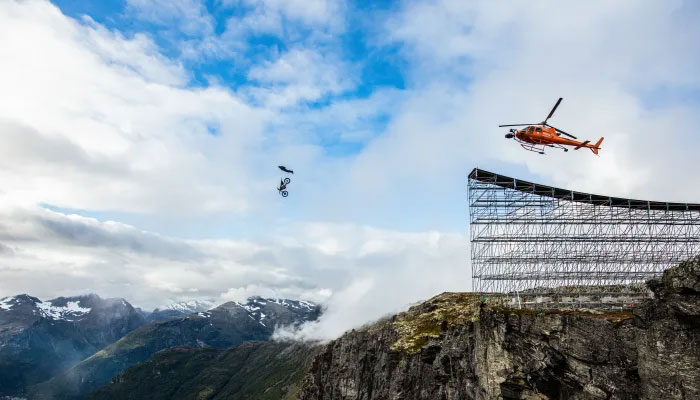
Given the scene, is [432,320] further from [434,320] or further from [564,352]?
[564,352]

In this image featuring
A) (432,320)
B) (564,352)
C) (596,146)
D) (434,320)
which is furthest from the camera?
(432,320)

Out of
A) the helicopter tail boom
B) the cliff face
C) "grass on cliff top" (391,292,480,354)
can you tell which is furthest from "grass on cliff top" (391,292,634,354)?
the helicopter tail boom

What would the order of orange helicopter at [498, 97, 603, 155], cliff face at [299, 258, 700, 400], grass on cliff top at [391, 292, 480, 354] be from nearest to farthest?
cliff face at [299, 258, 700, 400], orange helicopter at [498, 97, 603, 155], grass on cliff top at [391, 292, 480, 354]

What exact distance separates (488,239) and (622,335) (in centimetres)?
3547

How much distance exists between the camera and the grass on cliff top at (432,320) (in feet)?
354

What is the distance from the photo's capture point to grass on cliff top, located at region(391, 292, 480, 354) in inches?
4244

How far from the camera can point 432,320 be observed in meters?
119

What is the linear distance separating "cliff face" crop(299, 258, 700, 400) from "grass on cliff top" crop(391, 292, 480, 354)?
1.84 ft

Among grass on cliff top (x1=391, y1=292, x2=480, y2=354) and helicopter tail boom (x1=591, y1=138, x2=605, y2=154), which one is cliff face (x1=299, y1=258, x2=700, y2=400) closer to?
grass on cliff top (x1=391, y1=292, x2=480, y2=354)

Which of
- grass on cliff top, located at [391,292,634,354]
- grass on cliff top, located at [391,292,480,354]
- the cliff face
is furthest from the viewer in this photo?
grass on cliff top, located at [391,292,480,354]

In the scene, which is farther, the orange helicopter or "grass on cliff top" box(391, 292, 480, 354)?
"grass on cliff top" box(391, 292, 480, 354)

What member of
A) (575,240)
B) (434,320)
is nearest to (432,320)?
(434,320)

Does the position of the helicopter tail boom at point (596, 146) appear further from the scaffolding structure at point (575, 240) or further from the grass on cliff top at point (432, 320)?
the grass on cliff top at point (432, 320)

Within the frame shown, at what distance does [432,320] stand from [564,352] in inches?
2689
